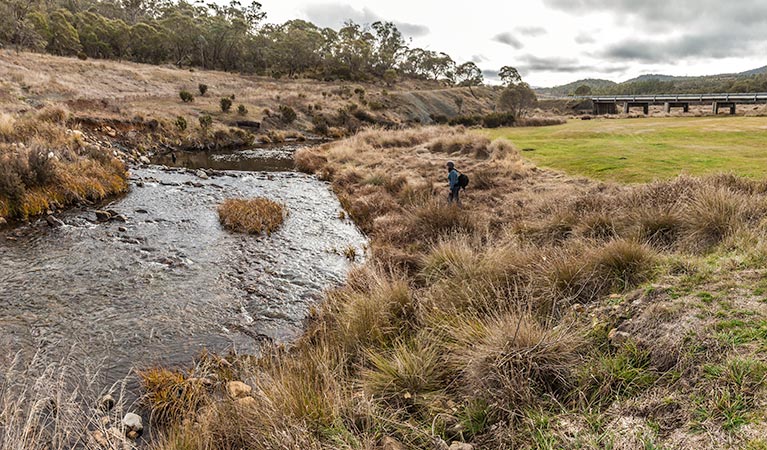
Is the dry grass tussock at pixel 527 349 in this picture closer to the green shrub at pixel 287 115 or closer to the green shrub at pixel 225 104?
the green shrub at pixel 225 104

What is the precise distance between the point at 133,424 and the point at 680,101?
7503 centimetres

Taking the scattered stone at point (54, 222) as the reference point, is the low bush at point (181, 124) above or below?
above

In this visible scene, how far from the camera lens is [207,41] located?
74.6 meters


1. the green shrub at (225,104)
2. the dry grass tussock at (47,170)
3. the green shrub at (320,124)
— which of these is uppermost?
the green shrub at (225,104)

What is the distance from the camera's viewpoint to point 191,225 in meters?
11.5

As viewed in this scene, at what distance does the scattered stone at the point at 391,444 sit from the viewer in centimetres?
324

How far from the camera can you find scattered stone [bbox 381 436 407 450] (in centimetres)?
324

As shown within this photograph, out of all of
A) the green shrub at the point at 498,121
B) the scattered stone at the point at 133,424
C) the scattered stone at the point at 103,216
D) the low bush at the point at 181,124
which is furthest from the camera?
the green shrub at the point at 498,121

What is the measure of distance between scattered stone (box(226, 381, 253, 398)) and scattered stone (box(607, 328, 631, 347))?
401cm

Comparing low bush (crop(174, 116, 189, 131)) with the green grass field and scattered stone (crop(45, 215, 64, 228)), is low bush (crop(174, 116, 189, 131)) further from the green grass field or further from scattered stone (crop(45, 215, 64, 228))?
the green grass field

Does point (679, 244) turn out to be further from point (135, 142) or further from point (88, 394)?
point (135, 142)

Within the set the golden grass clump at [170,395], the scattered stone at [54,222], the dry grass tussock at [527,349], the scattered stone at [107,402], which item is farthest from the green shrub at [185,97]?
the scattered stone at [107,402]

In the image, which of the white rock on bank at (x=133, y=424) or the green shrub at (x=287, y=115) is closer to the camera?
the white rock on bank at (x=133, y=424)

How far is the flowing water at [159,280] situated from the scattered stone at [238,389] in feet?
3.85
